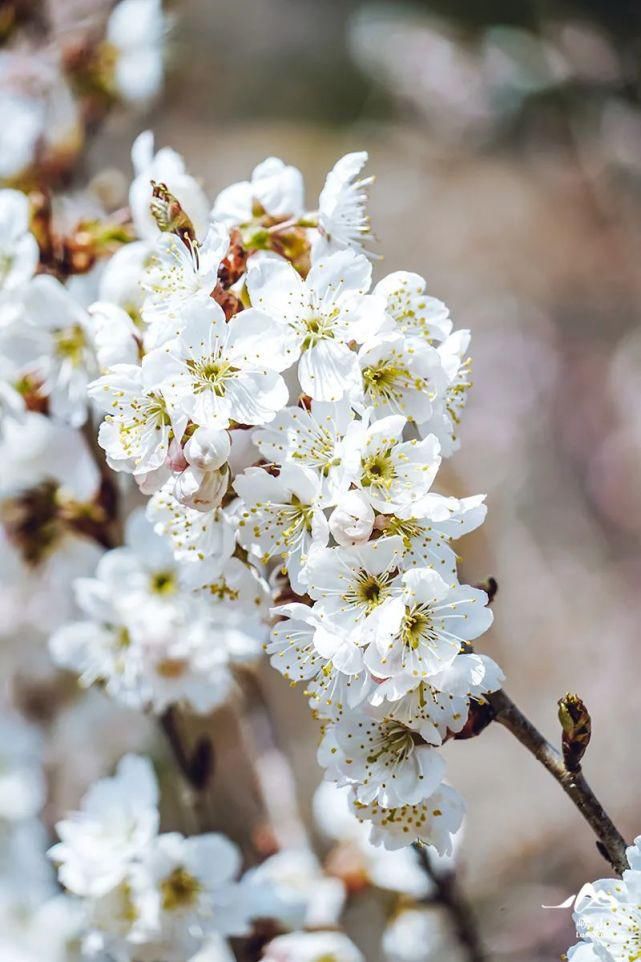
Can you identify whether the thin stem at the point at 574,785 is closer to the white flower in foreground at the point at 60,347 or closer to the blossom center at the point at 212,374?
the blossom center at the point at 212,374

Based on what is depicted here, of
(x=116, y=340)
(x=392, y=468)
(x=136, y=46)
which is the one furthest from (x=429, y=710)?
(x=136, y=46)

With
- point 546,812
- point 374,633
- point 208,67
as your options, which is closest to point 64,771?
point 546,812

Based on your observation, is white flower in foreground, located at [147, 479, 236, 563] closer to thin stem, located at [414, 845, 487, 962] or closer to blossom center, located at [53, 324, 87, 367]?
blossom center, located at [53, 324, 87, 367]

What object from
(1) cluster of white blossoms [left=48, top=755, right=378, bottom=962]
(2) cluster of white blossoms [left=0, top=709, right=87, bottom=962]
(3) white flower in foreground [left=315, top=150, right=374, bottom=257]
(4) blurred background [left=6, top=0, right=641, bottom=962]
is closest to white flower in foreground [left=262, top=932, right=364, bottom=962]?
(1) cluster of white blossoms [left=48, top=755, right=378, bottom=962]

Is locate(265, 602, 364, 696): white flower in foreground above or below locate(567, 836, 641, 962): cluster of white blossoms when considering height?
above

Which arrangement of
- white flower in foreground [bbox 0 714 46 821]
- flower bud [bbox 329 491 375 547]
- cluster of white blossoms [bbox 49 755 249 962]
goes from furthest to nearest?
white flower in foreground [bbox 0 714 46 821]
cluster of white blossoms [bbox 49 755 249 962]
flower bud [bbox 329 491 375 547]

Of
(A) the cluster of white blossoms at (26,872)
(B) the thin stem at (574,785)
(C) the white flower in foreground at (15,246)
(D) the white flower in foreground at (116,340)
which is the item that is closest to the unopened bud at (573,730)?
(B) the thin stem at (574,785)

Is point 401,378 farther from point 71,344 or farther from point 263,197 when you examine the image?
point 71,344
